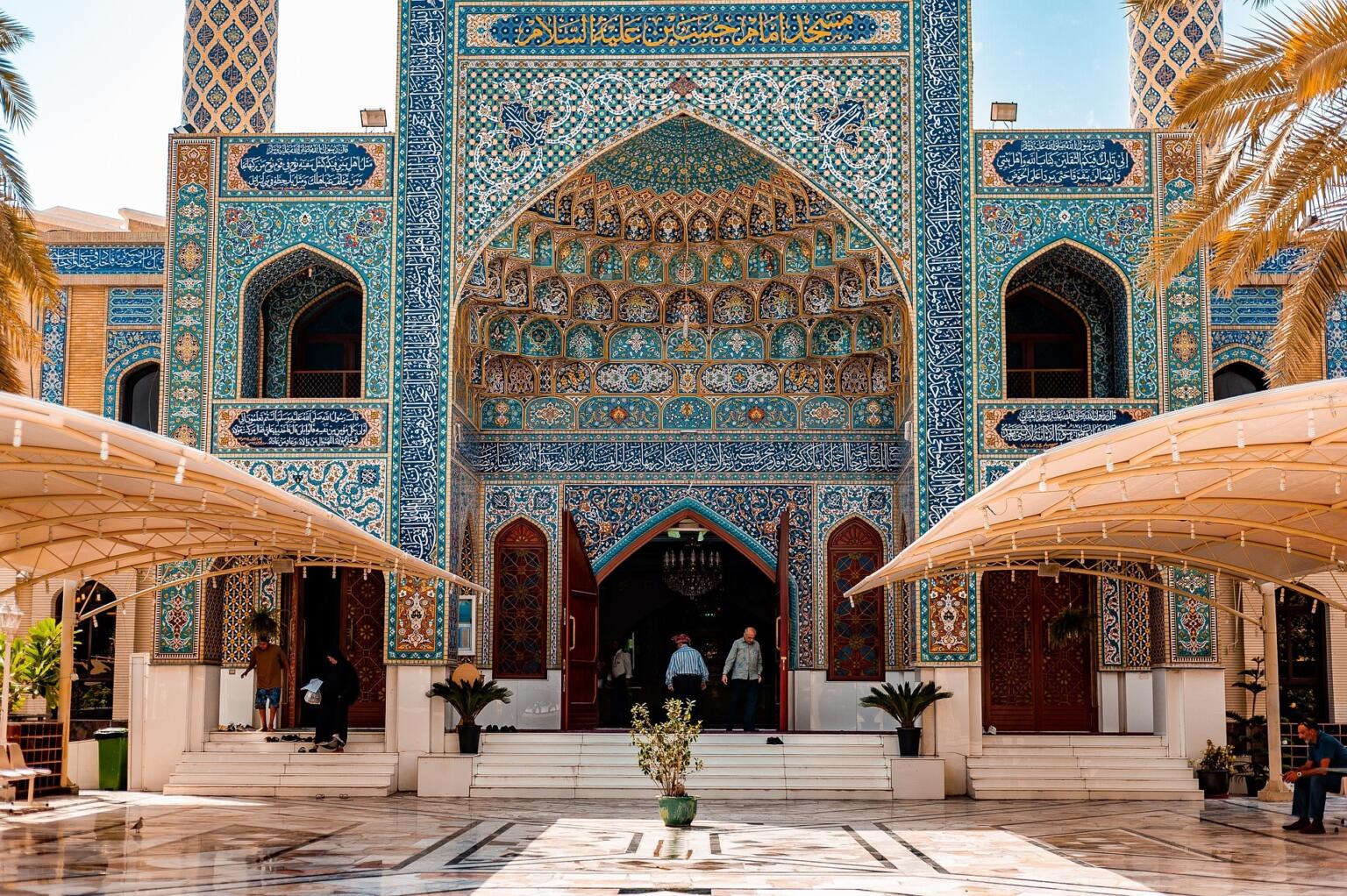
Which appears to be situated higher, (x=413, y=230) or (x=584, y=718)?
(x=413, y=230)

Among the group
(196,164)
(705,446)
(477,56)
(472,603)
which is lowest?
(472,603)

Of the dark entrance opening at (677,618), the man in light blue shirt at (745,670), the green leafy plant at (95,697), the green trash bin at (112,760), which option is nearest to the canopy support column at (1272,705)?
the man in light blue shirt at (745,670)

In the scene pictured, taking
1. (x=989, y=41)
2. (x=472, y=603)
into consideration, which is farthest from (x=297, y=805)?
(x=989, y=41)

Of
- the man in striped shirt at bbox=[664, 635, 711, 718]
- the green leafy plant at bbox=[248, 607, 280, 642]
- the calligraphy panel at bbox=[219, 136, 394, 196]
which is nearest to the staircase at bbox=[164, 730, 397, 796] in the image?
the green leafy plant at bbox=[248, 607, 280, 642]

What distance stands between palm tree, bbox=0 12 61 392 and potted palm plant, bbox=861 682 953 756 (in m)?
7.88

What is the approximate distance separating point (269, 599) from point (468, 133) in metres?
5.09

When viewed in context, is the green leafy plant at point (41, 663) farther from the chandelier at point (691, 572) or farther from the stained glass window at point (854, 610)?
the stained glass window at point (854, 610)

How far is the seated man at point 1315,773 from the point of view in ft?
37.6

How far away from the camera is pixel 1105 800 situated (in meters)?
13.9

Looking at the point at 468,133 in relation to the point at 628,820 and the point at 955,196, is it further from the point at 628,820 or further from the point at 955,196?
the point at 628,820

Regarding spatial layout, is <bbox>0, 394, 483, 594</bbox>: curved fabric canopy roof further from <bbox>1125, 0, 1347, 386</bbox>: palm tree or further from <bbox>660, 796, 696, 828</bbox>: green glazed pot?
<bbox>1125, 0, 1347, 386</bbox>: palm tree

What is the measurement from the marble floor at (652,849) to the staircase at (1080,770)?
40 cm

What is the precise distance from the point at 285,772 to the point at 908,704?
5771 millimetres

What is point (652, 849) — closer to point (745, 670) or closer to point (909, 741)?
point (909, 741)
